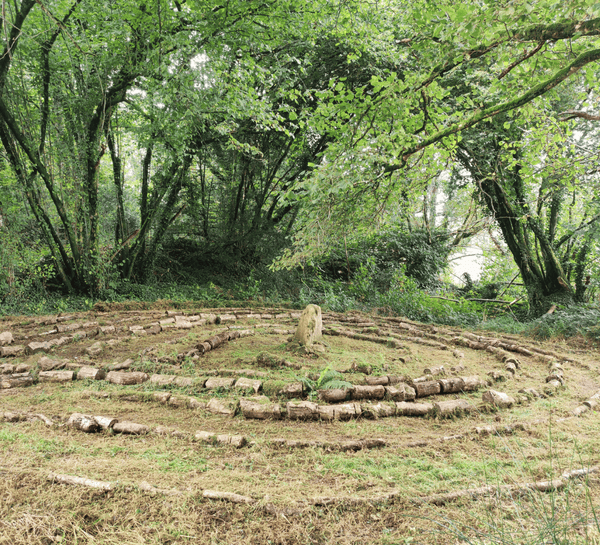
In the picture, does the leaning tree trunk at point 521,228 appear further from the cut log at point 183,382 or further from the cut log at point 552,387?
the cut log at point 183,382

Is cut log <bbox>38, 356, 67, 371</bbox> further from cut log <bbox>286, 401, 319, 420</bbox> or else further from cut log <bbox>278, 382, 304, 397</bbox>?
cut log <bbox>286, 401, 319, 420</bbox>

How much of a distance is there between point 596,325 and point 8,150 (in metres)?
12.4

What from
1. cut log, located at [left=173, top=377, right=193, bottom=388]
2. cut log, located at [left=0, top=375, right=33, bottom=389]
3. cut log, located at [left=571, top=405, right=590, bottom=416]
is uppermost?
cut log, located at [left=571, top=405, right=590, bottom=416]

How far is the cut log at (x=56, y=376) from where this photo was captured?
4.23 m

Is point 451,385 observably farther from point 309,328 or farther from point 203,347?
point 203,347

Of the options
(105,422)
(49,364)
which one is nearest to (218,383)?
(105,422)

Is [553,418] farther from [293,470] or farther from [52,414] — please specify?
[52,414]

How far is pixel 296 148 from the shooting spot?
10.3 m

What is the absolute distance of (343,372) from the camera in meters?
4.80

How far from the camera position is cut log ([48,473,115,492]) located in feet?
7.02

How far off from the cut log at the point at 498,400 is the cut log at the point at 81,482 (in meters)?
3.67

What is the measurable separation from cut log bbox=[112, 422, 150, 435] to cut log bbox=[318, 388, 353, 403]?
183 cm

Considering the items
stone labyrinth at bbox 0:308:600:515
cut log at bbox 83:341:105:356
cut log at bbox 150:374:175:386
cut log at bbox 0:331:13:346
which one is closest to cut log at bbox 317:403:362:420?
stone labyrinth at bbox 0:308:600:515

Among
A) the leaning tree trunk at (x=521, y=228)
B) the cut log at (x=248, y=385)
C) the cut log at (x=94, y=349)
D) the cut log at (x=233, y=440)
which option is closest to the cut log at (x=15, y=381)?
the cut log at (x=94, y=349)
